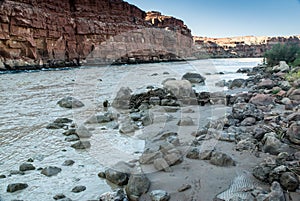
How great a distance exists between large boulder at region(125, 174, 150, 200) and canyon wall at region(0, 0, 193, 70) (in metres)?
24.8

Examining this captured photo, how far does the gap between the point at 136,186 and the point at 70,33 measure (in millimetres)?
39413

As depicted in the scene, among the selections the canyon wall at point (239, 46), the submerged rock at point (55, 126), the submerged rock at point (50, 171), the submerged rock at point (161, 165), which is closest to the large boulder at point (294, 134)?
the submerged rock at point (161, 165)

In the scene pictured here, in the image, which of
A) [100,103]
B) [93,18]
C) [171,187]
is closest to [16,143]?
[171,187]

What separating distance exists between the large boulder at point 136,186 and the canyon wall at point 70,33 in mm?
24839

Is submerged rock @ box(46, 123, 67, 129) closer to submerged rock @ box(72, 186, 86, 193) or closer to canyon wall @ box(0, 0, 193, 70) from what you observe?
submerged rock @ box(72, 186, 86, 193)

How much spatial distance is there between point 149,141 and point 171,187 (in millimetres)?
1594

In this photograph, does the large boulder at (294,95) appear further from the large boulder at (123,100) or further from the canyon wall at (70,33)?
the canyon wall at (70,33)

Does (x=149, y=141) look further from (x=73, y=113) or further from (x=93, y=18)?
(x=93, y=18)

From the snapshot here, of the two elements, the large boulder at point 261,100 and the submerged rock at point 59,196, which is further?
the large boulder at point 261,100

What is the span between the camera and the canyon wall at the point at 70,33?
1067 inches

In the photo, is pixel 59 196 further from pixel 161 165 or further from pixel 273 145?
pixel 273 145

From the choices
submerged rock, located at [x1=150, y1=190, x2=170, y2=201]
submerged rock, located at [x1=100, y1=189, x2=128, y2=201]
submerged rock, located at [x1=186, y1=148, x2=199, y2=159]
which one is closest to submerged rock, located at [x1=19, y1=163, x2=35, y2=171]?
submerged rock, located at [x1=100, y1=189, x2=128, y2=201]

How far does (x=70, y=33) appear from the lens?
3878cm

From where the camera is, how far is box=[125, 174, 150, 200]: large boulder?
2435 millimetres
